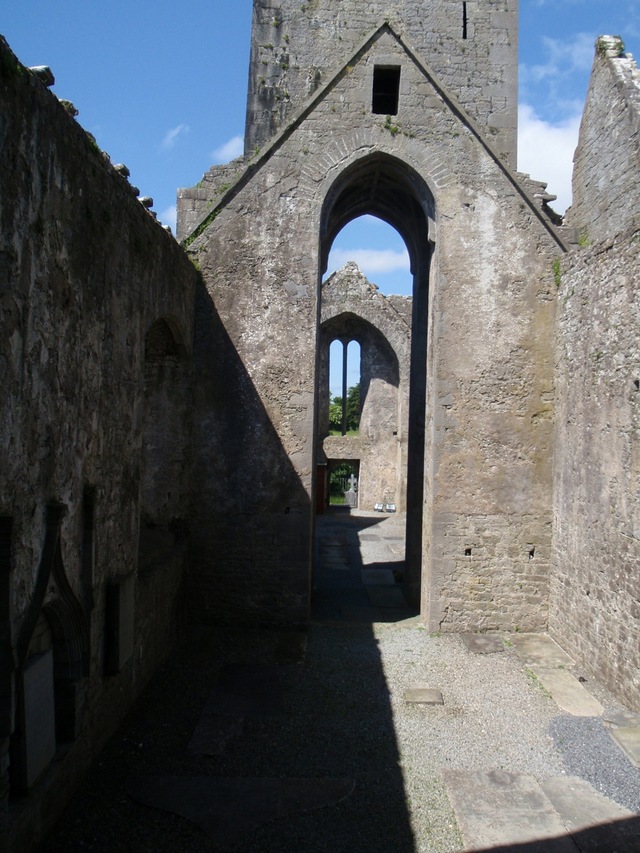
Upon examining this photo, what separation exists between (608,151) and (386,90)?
3674mm

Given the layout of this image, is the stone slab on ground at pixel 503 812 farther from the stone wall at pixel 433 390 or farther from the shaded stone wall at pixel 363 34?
the shaded stone wall at pixel 363 34

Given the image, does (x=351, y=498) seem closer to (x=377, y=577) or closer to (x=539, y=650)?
(x=377, y=577)

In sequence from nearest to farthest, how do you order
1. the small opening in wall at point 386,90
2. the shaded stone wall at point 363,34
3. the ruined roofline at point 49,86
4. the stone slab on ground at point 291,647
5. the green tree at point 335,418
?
the ruined roofline at point 49,86 < the stone slab on ground at point 291,647 < the small opening in wall at point 386,90 < the shaded stone wall at point 363,34 < the green tree at point 335,418

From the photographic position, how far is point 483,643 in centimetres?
889

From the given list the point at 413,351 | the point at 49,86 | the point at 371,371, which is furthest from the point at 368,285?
the point at 49,86

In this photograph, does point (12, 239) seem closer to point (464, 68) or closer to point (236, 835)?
point (236, 835)

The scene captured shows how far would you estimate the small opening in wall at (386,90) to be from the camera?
9.89 meters

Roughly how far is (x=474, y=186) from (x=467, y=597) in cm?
595

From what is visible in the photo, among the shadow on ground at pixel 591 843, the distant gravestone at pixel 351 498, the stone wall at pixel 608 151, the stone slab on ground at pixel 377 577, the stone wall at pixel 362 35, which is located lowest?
the shadow on ground at pixel 591 843

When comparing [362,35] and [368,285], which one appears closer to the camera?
[362,35]

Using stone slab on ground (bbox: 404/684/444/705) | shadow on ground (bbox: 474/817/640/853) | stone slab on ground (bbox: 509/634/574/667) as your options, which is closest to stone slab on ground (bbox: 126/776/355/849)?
shadow on ground (bbox: 474/817/640/853)

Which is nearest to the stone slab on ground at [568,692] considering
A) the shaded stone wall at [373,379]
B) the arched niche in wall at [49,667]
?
the arched niche in wall at [49,667]

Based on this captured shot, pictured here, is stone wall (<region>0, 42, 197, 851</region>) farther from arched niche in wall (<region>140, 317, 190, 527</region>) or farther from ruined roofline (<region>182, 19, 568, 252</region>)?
ruined roofline (<region>182, 19, 568, 252</region>)

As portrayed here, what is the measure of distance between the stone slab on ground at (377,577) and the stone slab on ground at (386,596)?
1.00 feet
